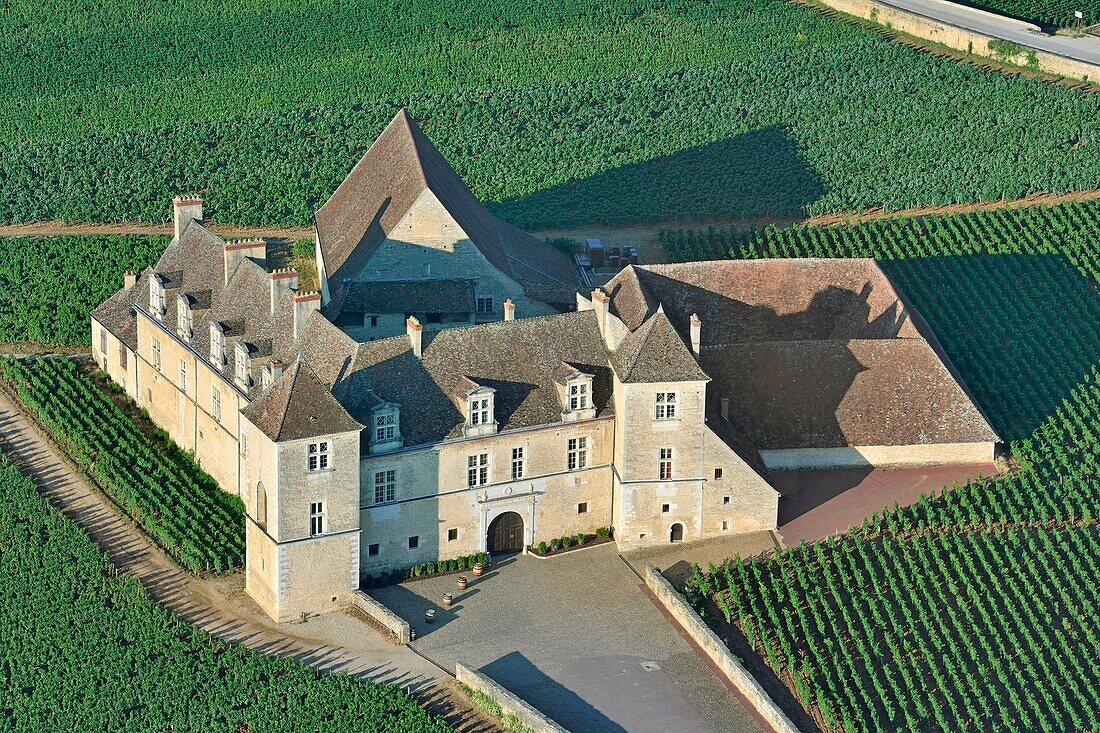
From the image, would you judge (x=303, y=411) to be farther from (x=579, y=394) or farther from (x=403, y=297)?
(x=403, y=297)

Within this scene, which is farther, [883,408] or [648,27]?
[648,27]

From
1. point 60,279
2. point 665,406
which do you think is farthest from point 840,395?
point 60,279

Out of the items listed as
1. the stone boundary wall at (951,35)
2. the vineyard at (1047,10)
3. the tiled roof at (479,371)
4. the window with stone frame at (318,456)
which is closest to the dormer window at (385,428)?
the tiled roof at (479,371)

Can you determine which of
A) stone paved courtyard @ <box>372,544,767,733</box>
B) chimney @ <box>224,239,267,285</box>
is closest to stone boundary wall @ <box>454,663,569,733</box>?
stone paved courtyard @ <box>372,544,767,733</box>

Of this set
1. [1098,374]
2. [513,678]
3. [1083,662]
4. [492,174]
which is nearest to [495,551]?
[513,678]

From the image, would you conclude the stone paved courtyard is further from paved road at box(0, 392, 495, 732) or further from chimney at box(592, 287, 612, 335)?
chimney at box(592, 287, 612, 335)

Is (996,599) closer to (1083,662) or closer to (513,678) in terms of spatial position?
(1083,662)

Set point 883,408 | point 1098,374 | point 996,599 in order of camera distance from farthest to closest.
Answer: point 1098,374, point 883,408, point 996,599
